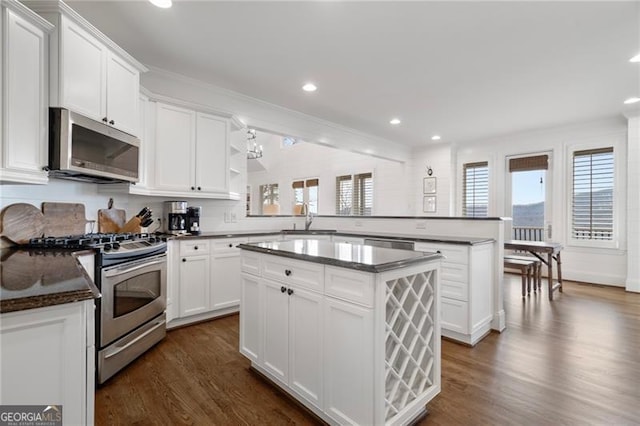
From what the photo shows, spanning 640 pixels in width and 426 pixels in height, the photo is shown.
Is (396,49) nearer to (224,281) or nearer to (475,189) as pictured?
(224,281)

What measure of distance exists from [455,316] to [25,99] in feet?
11.9

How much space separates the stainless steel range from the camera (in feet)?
6.75

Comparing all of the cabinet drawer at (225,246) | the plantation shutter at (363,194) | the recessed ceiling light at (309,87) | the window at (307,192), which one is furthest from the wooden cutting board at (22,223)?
the window at (307,192)

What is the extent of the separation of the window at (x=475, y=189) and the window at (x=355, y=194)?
6.86 feet

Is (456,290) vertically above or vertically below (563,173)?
below

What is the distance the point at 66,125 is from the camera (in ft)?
6.67

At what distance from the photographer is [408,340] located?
5.90 feet

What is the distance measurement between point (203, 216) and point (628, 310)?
17.4 ft

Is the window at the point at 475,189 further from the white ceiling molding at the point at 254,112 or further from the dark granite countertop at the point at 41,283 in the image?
the dark granite countertop at the point at 41,283

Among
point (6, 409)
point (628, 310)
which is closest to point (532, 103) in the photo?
point (628, 310)

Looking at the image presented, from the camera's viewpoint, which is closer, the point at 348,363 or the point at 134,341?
the point at 348,363

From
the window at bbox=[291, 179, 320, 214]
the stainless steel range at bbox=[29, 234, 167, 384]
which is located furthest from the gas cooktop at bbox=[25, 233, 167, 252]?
the window at bbox=[291, 179, 320, 214]

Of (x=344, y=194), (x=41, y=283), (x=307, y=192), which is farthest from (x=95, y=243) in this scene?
(x=307, y=192)

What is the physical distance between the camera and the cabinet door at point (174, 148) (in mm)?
3064
